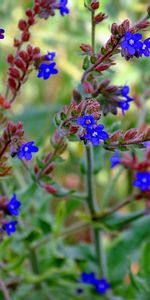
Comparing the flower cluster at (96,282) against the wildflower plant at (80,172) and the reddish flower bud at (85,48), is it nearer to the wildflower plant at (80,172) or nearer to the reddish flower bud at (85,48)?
the wildflower plant at (80,172)

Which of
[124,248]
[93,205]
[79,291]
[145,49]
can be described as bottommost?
[79,291]

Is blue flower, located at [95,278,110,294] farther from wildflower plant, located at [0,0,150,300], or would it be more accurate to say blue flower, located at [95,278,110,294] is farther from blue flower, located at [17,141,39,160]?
blue flower, located at [17,141,39,160]

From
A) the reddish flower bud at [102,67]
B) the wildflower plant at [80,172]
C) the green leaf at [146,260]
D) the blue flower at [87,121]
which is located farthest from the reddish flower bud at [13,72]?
the green leaf at [146,260]

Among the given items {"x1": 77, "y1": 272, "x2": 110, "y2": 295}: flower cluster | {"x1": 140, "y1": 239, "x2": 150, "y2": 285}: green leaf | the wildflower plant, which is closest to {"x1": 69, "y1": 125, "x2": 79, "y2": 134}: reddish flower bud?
the wildflower plant

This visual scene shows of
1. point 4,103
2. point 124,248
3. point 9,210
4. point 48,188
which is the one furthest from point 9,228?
point 124,248

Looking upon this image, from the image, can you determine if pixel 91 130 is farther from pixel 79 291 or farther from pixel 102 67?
pixel 79 291

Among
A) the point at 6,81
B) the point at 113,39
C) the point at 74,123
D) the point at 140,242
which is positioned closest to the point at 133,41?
the point at 113,39

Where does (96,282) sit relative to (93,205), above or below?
below
